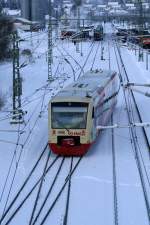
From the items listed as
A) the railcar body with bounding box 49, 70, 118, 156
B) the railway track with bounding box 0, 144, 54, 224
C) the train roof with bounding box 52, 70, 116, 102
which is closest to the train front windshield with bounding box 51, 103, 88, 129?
the railcar body with bounding box 49, 70, 118, 156

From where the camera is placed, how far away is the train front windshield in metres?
25.7

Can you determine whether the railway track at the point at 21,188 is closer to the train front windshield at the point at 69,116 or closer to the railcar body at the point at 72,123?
the railcar body at the point at 72,123

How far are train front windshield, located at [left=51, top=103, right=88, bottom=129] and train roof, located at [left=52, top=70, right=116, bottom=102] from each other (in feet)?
0.98

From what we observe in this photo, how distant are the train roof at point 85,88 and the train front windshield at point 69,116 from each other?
30cm

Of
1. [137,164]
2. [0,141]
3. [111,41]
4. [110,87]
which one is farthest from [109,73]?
[111,41]

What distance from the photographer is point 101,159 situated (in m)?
25.4

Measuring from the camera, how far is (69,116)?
84.7 feet

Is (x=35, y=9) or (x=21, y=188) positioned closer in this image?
(x=21, y=188)

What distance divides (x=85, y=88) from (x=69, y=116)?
2.71m

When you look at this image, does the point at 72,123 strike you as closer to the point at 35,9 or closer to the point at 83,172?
the point at 83,172

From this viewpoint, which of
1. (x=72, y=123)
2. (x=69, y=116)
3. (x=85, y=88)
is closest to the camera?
(x=72, y=123)

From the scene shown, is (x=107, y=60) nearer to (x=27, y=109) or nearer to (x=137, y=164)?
(x=27, y=109)

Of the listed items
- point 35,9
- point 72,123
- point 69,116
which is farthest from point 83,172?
point 35,9

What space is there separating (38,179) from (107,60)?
4642 cm
